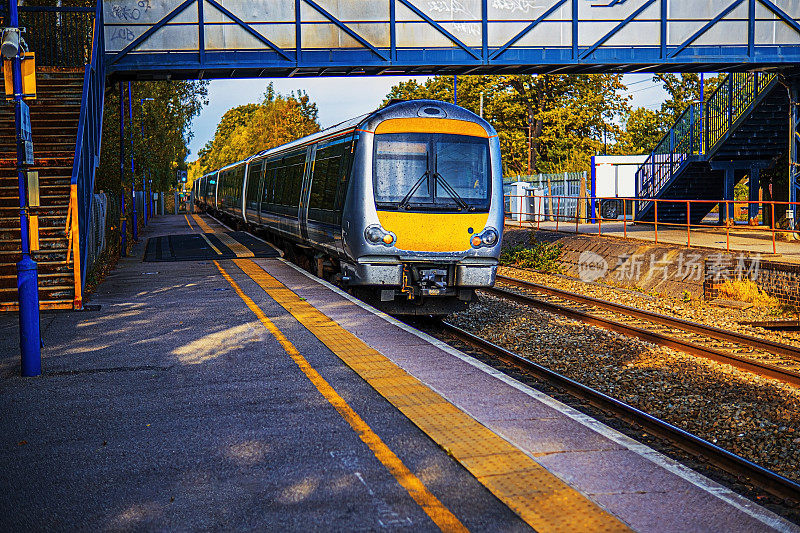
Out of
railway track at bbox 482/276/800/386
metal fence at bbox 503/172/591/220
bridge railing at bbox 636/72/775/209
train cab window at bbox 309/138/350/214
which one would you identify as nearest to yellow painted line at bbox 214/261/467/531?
train cab window at bbox 309/138/350/214

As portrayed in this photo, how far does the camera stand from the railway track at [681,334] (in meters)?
10.0

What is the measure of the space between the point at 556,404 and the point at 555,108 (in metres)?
49.3

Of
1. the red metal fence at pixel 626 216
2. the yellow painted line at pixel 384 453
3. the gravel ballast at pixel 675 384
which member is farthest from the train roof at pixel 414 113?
the red metal fence at pixel 626 216

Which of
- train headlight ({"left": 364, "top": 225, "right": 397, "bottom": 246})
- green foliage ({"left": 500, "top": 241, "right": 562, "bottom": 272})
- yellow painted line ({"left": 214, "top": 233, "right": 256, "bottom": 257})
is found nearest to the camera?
train headlight ({"left": 364, "top": 225, "right": 397, "bottom": 246})

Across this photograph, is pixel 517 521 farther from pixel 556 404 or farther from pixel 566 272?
pixel 566 272

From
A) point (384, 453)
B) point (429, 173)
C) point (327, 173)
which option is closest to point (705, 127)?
point (327, 173)

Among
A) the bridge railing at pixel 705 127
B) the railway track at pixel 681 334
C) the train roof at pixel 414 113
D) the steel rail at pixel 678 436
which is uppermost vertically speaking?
the bridge railing at pixel 705 127

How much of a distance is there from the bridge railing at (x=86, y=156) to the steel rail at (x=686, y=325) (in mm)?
9039

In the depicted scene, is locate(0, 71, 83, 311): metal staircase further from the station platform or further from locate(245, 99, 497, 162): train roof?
locate(245, 99, 497, 162): train roof

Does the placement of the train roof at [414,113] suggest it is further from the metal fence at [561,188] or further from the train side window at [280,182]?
the metal fence at [561,188]

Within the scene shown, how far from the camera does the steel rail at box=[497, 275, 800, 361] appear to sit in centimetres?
1082

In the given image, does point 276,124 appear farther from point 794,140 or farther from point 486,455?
point 486,455

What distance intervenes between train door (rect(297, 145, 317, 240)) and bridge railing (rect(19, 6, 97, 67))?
6.29 meters

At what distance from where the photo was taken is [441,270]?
11859mm
